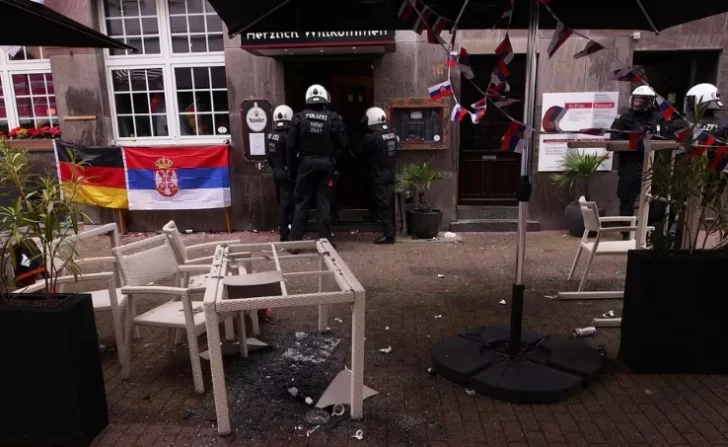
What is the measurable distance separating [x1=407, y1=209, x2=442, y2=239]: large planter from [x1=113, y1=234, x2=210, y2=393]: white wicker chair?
4.14m

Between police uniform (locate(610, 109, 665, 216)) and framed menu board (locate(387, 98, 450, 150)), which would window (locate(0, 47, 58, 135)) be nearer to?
framed menu board (locate(387, 98, 450, 150))

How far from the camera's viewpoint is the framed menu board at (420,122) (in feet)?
25.8

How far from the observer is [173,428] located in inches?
118

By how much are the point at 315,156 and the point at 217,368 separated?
4304 mm

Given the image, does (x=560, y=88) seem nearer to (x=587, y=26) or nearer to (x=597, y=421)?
(x=587, y=26)

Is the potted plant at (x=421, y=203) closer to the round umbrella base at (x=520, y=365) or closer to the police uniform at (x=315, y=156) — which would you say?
the police uniform at (x=315, y=156)

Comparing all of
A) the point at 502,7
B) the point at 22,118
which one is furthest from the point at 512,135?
the point at 22,118

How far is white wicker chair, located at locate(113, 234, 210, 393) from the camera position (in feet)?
10.8

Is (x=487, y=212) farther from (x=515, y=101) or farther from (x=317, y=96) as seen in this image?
(x=515, y=101)

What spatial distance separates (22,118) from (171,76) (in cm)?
297

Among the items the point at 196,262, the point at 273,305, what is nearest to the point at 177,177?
the point at 196,262

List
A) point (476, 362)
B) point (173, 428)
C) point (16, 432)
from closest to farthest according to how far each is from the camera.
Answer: point (16, 432)
point (173, 428)
point (476, 362)

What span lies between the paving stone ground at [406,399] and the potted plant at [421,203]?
106 inches

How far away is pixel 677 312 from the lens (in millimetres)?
3406
